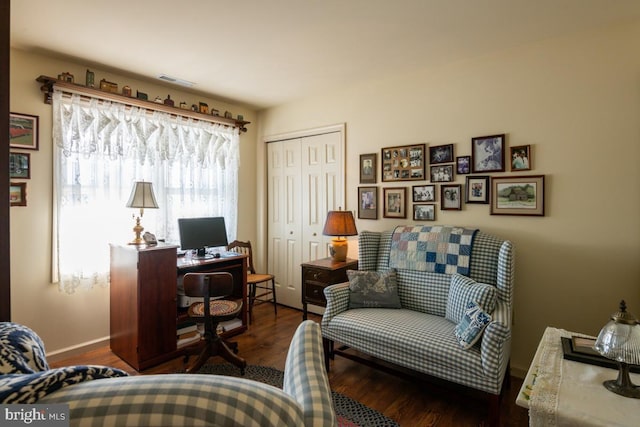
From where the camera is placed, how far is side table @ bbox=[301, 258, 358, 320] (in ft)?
9.89

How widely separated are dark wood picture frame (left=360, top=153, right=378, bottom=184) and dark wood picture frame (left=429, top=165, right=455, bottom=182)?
578 millimetres

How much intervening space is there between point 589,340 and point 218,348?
7.80ft

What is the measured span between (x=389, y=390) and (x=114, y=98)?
328 centimetres

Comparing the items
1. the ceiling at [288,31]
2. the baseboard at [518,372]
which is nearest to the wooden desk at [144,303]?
the ceiling at [288,31]

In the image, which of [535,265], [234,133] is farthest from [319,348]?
[234,133]

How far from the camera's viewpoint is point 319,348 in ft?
3.49

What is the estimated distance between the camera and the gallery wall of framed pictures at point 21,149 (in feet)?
8.39

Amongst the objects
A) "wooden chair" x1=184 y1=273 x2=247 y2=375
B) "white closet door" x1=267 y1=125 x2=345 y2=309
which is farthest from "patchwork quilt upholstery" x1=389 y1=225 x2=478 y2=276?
"wooden chair" x1=184 y1=273 x2=247 y2=375

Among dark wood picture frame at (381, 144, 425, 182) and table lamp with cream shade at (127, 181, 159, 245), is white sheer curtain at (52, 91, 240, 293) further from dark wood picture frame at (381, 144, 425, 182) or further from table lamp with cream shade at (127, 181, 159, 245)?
dark wood picture frame at (381, 144, 425, 182)

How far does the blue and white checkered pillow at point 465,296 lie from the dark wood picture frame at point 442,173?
2.97 ft

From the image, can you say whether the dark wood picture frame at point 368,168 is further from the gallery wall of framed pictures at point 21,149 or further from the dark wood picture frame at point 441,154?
the gallery wall of framed pictures at point 21,149

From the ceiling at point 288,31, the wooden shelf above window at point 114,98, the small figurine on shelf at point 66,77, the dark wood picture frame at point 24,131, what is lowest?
the dark wood picture frame at point 24,131

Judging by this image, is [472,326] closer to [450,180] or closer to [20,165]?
[450,180]

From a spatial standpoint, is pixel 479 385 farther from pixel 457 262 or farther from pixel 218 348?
pixel 218 348
